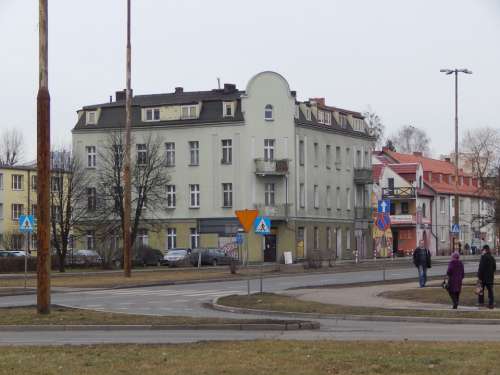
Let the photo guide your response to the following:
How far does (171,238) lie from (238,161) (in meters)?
8.57

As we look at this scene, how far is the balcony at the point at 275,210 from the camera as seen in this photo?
3184 inches

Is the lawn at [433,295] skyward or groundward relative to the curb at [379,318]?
skyward

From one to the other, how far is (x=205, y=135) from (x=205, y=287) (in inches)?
Answer: 1561

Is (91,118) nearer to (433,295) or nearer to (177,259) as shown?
(177,259)

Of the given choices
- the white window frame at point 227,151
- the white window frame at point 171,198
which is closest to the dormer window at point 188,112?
the white window frame at point 227,151

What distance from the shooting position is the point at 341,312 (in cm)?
2741

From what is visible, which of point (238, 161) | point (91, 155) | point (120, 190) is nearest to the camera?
point (120, 190)

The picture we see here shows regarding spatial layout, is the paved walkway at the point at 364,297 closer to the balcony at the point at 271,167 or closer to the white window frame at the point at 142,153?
the white window frame at the point at 142,153

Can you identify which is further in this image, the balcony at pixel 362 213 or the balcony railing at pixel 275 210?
the balcony at pixel 362 213

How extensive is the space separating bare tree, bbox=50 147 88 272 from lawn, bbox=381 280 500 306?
33.6m

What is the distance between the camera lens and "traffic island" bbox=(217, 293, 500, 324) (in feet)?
83.6

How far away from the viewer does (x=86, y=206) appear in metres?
76.4

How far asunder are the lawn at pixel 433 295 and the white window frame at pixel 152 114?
51.3m

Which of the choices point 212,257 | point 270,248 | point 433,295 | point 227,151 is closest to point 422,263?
point 433,295
